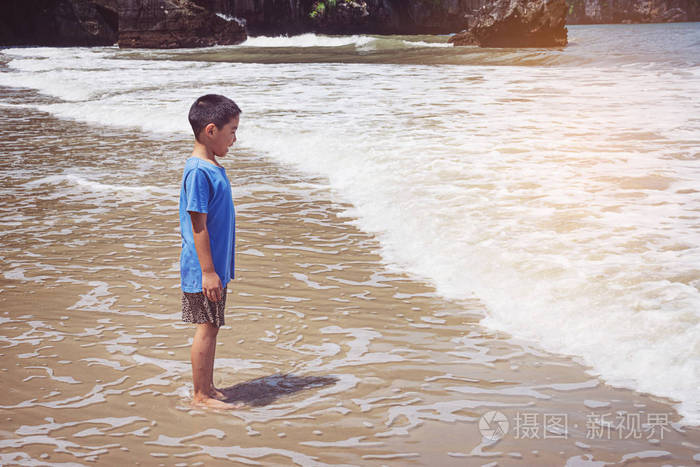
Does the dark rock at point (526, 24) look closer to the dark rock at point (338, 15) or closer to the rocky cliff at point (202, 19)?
the rocky cliff at point (202, 19)

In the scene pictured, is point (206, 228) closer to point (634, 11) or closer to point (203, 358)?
point (203, 358)

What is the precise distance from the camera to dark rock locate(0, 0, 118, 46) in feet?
175

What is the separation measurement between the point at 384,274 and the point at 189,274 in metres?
2.20

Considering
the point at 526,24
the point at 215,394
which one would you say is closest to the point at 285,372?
the point at 215,394

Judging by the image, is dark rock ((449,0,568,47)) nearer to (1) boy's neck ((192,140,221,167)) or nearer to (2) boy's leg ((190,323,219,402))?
(1) boy's neck ((192,140,221,167))

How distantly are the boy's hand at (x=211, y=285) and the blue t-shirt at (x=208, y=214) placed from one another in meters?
0.04

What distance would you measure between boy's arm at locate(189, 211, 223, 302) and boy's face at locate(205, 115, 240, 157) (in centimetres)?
32

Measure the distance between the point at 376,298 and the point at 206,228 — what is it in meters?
1.79

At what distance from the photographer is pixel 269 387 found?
3355 millimetres

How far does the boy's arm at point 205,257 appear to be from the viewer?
2.93 m

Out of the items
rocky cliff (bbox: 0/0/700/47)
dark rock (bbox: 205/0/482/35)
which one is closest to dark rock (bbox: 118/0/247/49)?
rocky cliff (bbox: 0/0/700/47)

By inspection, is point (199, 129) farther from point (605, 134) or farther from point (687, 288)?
point (605, 134)

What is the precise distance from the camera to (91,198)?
7.23 m

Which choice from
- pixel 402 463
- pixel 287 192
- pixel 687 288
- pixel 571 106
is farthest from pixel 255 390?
pixel 571 106
